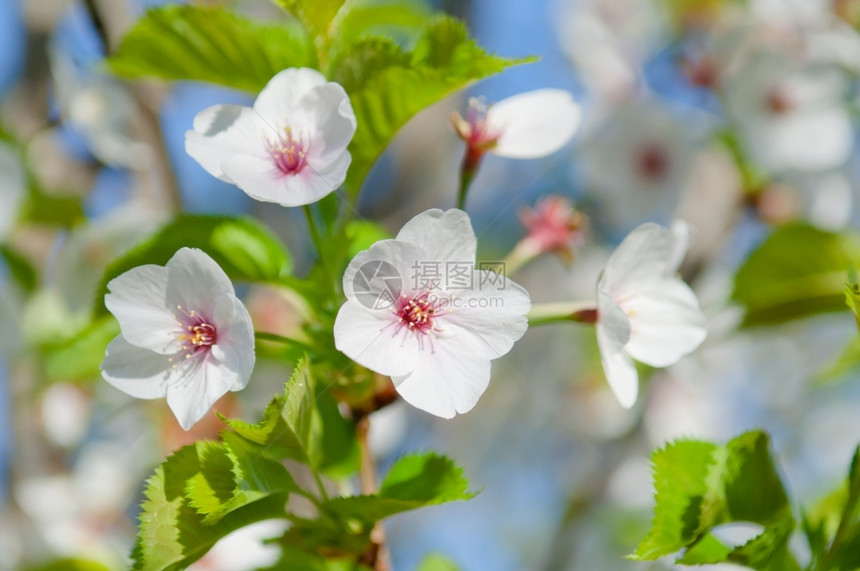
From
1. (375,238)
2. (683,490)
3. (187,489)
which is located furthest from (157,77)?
(683,490)

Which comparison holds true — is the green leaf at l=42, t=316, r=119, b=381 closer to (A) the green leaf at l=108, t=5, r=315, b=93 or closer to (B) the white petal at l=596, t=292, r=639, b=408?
(A) the green leaf at l=108, t=5, r=315, b=93

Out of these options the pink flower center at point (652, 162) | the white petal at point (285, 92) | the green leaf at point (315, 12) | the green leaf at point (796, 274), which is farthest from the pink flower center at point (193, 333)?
the pink flower center at point (652, 162)

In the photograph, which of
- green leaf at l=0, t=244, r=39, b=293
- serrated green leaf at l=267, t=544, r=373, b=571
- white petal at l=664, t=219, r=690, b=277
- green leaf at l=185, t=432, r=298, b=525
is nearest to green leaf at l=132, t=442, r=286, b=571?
green leaf at l=185, t=432, r=298, b=525

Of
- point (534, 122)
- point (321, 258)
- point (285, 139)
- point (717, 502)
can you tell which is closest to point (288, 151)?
point (285, 139)

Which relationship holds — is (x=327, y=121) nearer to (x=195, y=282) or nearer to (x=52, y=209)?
(x=195, y=282)

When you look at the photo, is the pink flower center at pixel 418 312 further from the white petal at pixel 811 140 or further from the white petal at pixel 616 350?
the white petal at pixel 811 140

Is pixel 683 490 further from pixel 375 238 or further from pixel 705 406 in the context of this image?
pixel 705 406

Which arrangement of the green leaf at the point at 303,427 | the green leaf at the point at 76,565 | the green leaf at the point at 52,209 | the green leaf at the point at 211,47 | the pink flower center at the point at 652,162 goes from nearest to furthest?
the green leaf at the point at 303,427 < the green leaf at the point at 211,47 < the green leaf at the point at 76,565 < the green leaf at the point at 52,209 < the pink flower center at the point at 652,162
